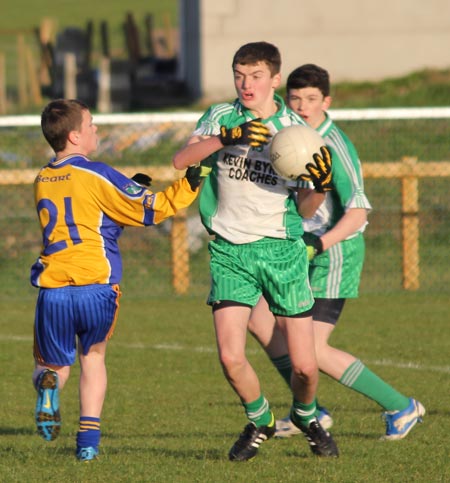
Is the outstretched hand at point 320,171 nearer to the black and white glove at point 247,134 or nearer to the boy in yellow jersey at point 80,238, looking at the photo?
the black and white glove at point 247,134

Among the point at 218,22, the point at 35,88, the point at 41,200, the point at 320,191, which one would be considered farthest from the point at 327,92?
the point at 35,88

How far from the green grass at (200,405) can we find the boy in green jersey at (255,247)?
29 centimetres

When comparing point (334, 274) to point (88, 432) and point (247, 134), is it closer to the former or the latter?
point (247, 134)

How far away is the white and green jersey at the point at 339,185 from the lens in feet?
23.8

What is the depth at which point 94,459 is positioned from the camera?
6.54 meters

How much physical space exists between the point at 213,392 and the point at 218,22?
1766cm

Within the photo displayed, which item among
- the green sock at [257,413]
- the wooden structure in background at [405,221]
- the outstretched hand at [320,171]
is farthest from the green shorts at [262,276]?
the wooden structure in background at [405,221]

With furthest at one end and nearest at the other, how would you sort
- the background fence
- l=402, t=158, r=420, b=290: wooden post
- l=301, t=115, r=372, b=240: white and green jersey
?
l=402, t=158, r=420, b=290: wooden post < the background fence < l=301, t=115, r=372, b=240: white and green jersey

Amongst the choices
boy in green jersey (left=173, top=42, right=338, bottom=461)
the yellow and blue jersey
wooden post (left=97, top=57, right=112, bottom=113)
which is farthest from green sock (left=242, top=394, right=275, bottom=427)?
wooden post (left=97, top=57, right=112, bottom=113)

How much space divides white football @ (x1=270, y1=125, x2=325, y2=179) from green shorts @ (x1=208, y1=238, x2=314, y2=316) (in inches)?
15.9

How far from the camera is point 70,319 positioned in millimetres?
6344

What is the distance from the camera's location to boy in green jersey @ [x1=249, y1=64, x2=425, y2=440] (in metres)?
7.27

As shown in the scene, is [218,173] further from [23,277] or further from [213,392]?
[23,277]

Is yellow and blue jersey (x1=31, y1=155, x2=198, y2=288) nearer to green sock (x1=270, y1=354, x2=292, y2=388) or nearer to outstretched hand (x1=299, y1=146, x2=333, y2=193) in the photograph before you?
outstretched hand (x1=299, y1=146, x2=333, y2=193)
